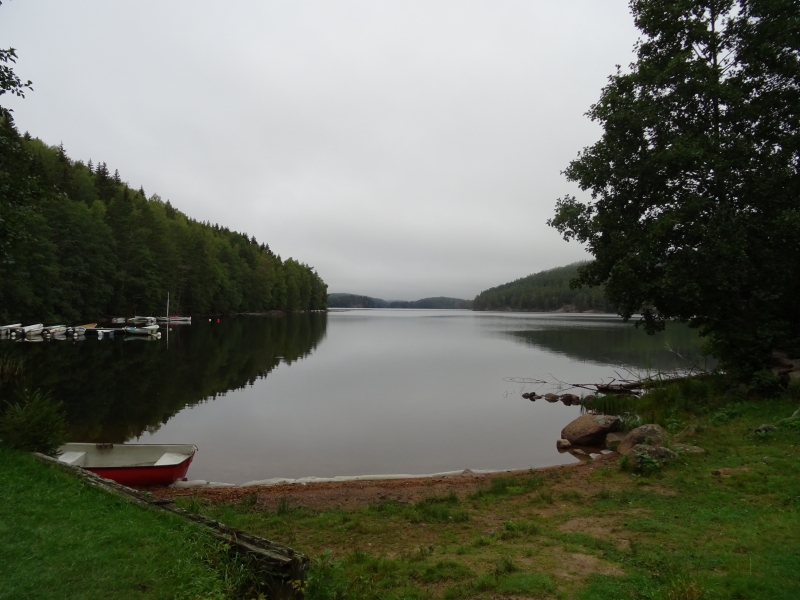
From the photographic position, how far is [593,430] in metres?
16.3

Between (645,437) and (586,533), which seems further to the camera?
(645,437)

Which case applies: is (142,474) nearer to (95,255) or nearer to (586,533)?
(586,533)

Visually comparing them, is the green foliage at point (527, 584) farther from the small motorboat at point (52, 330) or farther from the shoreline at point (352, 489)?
the small motorboat at point (52, 330)

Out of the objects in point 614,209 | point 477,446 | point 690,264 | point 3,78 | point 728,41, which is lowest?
point 477,446

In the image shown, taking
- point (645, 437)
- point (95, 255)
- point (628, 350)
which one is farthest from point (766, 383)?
point (95, 255)

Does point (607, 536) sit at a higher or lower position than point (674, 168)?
lower

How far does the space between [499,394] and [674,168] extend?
14683mm

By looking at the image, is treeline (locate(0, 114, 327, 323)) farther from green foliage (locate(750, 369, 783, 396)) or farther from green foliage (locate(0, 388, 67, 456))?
green foliage (locate(750, 369, 783, 396))

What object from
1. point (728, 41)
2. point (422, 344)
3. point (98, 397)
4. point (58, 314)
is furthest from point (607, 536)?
point (58, 314)

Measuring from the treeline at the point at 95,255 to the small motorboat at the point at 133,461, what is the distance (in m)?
5.44

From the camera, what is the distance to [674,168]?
15.7m

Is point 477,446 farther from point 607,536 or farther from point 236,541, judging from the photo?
point 236,541

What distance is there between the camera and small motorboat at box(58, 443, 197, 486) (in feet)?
38.0

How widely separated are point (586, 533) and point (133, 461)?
38.9 ft
